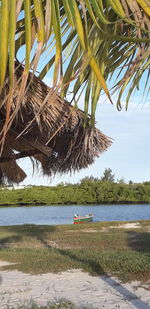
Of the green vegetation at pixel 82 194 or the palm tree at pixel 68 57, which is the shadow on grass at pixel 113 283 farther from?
the green vegetation at pixel 82 194

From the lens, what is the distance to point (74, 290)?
5.41m

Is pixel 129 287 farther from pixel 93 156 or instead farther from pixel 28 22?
pixel 28 22

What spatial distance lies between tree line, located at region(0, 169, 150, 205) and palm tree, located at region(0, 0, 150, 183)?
147 feet

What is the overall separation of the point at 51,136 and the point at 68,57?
1049mm

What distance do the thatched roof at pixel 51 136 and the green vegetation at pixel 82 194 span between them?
44.3m

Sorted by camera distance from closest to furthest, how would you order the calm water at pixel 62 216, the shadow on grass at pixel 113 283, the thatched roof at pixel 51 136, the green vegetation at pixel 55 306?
1. the thatched roof at pixel 51 136
2. the green vegetation at pixel 55 306
3. the shadow on grass at pixel 113 283
4. the calm water at pixel 62 216

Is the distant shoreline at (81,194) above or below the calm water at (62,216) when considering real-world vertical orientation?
above

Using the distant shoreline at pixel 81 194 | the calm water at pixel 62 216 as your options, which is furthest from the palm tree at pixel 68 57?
the distant shoreline at pixel 81 194

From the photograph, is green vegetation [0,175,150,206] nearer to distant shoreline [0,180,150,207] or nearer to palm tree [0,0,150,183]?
distant shoreline [0,180,150,207]

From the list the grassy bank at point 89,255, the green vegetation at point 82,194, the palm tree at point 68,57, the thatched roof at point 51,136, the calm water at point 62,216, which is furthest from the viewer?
the green vegetation at point 82,194

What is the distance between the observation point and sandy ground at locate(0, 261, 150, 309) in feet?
15.4

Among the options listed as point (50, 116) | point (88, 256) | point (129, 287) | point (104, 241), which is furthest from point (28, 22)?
point (104, 241)

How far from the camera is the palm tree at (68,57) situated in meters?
0.92

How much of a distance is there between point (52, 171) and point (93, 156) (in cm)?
101
